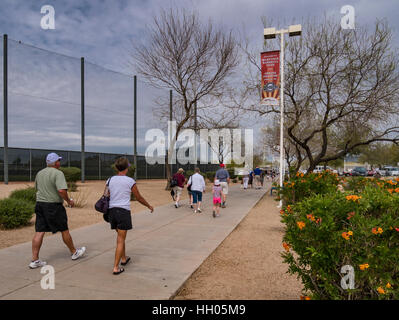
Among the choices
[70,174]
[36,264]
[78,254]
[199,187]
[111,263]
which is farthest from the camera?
[70,174]

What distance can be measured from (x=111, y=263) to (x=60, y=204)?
4.03ft

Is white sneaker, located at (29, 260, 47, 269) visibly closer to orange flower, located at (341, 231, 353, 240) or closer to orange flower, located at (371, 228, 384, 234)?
orange flower, located at (341, 231, 353, 240)

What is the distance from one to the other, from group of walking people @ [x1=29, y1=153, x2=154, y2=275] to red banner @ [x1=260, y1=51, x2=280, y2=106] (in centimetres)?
884

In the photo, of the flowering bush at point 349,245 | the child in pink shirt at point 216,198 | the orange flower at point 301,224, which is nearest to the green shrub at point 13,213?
the child in pink shirt at point 216,198

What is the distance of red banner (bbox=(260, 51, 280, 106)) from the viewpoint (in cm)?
1230

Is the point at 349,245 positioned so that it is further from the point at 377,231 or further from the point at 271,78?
the point at 271,78

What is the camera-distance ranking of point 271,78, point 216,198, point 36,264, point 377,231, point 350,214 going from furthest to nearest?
point 271,78, point 216,198, point 36,264, point 350,214, point 377,231

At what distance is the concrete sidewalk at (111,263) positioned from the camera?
3891mm

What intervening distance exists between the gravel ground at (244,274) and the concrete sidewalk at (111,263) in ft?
0.57

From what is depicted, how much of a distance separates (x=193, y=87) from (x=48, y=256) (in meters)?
15.8

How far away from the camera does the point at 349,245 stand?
275 cm

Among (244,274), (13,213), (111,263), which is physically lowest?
(244,274)

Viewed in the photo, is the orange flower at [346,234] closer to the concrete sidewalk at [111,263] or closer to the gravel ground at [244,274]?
the gravel ground at [244,274]

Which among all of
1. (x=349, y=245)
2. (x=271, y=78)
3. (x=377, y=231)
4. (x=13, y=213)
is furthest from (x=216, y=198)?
(x=377, y=231)
